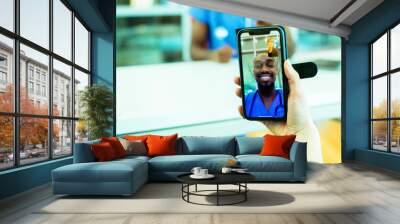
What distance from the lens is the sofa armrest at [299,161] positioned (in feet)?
20.2

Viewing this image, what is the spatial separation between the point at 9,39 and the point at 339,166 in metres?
6.91

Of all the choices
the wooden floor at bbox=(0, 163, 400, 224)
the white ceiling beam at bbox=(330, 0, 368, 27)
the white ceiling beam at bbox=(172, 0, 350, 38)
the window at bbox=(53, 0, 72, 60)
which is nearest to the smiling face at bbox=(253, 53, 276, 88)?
the white ceiling beam at bbox=(172, 0, 350, 38)

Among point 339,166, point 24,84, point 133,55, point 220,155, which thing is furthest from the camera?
point 133,55

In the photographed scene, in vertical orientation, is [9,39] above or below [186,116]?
above

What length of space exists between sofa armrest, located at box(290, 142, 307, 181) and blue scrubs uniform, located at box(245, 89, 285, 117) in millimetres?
2882

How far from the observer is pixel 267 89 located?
9055 mm

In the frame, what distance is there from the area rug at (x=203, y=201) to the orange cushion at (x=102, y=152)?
0.79 metres

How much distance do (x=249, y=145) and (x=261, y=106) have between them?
2376mm

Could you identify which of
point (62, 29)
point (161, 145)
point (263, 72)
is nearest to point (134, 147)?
point (161, 145)

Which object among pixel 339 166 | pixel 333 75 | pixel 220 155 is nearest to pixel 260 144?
pixel 220 155

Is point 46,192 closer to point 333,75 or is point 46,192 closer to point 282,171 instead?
point 282,171

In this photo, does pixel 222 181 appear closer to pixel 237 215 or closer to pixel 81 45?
pixel 237 215

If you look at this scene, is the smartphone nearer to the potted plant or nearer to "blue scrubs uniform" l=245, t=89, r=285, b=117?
"blue scrubs uniform" l=245, t=89, r=285, b=117

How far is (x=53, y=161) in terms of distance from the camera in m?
6.52
